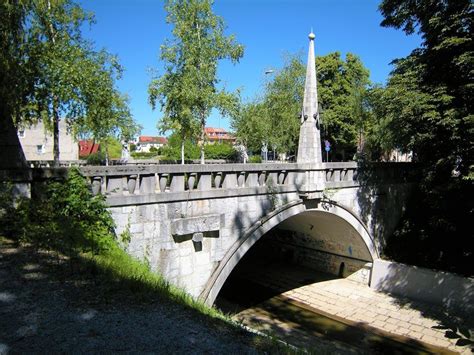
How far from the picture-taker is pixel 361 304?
13672 millimetres

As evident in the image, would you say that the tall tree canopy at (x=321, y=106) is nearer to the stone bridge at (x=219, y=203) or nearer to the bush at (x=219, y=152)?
the stone bridge at (x=219, y=203)

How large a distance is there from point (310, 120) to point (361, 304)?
24.1 ft

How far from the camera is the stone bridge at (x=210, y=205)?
276 inches

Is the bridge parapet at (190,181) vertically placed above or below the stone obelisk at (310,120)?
below

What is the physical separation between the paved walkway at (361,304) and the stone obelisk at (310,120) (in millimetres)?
5644

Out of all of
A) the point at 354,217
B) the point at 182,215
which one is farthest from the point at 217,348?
the point at 354,217

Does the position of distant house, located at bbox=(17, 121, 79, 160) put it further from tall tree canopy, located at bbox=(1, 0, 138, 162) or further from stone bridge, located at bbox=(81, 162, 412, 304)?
stone bridge, located at bbox=(81, 162, 412, 304)

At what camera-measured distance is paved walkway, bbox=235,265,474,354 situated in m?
11.5

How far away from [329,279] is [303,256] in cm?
198

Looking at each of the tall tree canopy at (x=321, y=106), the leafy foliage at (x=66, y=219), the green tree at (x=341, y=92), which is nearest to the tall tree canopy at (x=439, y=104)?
the leafy foliage at (x=66, y=219)

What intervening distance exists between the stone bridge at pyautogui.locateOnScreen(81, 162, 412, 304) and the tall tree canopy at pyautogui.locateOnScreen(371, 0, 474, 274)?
2528mm

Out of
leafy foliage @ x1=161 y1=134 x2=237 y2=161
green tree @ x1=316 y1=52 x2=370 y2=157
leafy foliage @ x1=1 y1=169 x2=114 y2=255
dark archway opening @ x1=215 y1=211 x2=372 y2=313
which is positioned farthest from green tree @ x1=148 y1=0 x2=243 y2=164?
leafy foliage @ x1=161 y1=134 x2=237 y2=161

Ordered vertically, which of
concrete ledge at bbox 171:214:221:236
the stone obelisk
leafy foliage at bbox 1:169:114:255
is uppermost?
the stone obelisk

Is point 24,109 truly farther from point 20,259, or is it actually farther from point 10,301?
point 10,301
